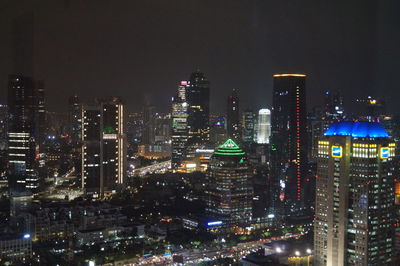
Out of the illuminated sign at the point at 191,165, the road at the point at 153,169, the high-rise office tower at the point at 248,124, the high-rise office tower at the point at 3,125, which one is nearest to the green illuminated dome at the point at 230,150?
the high-rise office tower at the point at 3,125

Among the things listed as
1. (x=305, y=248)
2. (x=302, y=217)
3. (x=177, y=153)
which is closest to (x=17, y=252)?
(x=305, y=248)

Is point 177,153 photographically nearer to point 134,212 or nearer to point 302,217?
point 134,212

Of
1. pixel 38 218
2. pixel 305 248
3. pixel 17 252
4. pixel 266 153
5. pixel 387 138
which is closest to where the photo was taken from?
pixel 387 138

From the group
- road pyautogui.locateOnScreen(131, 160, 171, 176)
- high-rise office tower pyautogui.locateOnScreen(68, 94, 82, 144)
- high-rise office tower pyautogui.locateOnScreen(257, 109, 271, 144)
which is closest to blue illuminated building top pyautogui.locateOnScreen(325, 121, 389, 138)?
road pyautogui.locateOnScreen(131, 160, 171, 176)

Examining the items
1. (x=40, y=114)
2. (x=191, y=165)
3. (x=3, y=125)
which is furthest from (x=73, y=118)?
(x=191, y=165)

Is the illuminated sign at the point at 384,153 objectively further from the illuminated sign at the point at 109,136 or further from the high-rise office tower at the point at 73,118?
the high-rise office tower at the point at 73,118

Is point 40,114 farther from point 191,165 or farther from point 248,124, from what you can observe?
point 248,124
